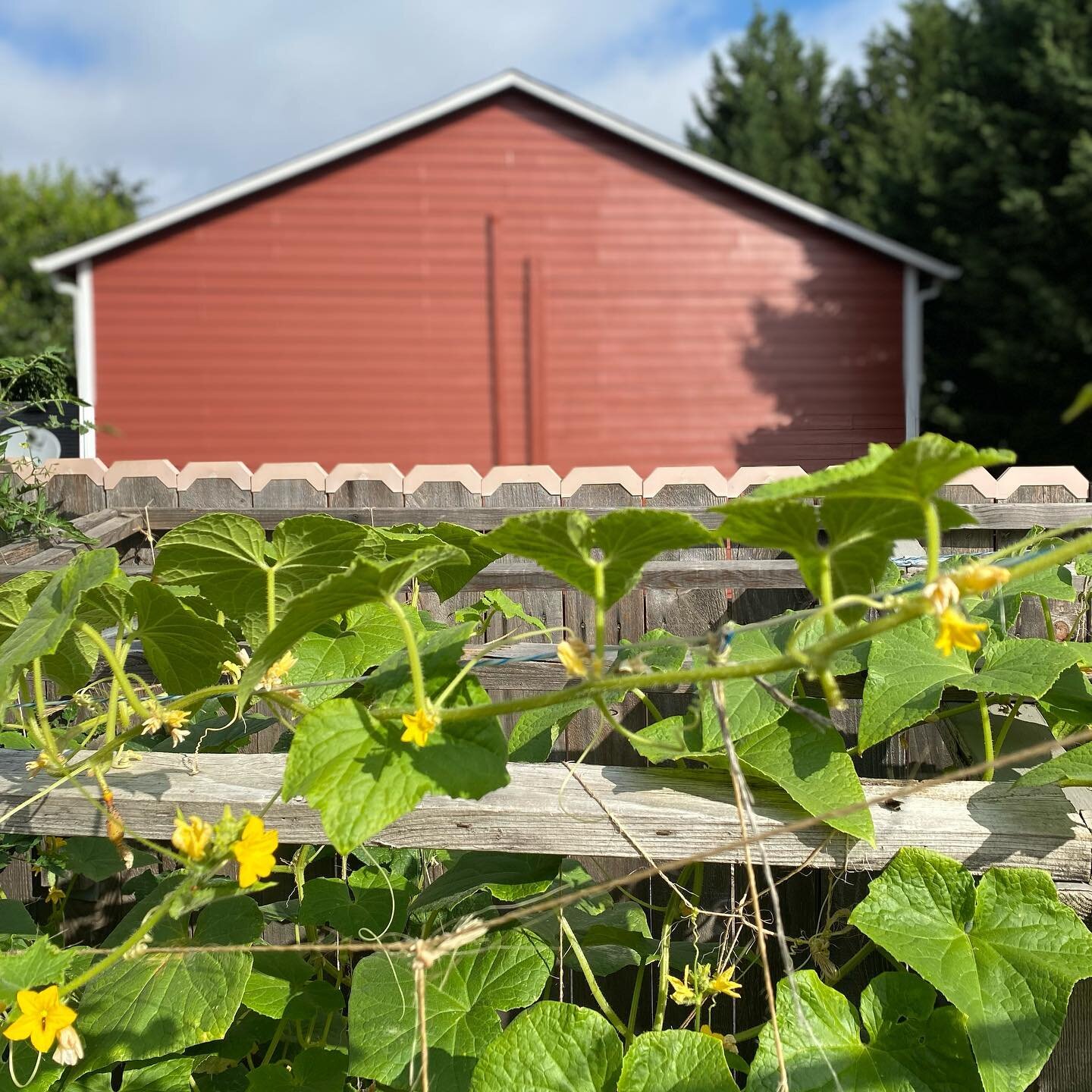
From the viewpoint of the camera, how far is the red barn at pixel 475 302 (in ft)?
32.4

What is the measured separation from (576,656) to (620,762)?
1.43 meters

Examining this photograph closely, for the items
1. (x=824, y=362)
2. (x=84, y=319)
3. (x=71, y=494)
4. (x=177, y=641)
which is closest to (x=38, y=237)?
Answer: (x=84, y=319)

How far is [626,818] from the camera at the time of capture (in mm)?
777

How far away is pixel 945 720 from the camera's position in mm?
1069

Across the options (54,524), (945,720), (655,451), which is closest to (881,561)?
(945,720)

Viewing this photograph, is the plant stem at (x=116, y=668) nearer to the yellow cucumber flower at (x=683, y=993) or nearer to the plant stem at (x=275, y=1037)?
the plant stem at (x=275, y=1037)

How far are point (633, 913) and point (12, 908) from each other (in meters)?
0.63

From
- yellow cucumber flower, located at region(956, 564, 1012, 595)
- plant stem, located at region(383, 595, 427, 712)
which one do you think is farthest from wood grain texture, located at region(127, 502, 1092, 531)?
yellow cucumber flower, located at region(956, 564, 1012, 595)

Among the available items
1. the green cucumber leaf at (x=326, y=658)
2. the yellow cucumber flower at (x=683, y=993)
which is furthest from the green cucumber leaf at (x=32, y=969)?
the yellow cucumber flower at (x=683, y=993)

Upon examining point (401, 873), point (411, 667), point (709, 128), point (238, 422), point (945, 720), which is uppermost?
point (709, 128)

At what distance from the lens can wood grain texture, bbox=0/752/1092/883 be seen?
2.48 ft

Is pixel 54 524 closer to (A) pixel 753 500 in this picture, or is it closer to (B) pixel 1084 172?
(A) pixel 753 500

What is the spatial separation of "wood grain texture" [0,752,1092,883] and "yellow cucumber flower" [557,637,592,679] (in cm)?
24

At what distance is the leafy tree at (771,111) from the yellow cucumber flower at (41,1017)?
82.1 feet
